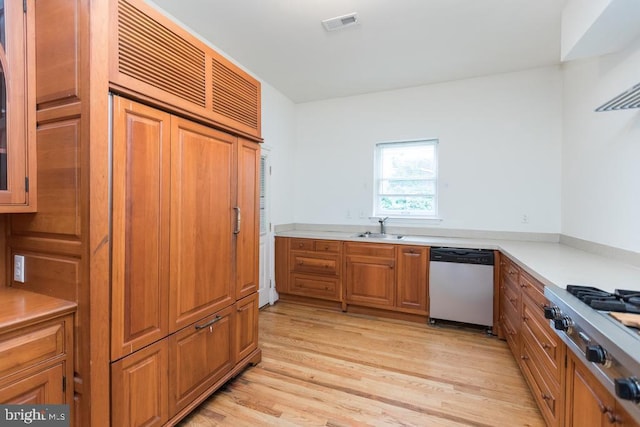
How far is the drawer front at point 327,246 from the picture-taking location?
3604 mm

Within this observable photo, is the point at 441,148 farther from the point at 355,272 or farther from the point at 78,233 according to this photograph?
the point at 78,233

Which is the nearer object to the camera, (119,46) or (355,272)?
(119,46)

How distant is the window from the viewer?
381cm

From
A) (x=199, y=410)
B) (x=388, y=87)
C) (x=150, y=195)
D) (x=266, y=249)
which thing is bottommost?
(x=199, y=410)

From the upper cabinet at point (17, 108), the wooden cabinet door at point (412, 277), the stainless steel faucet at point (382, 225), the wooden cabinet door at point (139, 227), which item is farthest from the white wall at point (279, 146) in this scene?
the upper cabinet at point (17, 108)

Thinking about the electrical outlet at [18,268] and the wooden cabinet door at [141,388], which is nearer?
the wooden cabinet door at [141,388]

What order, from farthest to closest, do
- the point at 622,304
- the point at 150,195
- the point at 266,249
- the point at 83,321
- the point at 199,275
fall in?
the point at 266,249 < the point at 199,275 < the point at 150,195 < the point at 83,321 < the point at 622,304

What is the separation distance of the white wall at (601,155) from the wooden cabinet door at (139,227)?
9.75 feet

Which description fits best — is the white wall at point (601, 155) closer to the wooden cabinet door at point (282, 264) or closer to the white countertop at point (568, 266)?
the white countertop at point (568, 266)

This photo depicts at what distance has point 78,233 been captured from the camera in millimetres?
1268

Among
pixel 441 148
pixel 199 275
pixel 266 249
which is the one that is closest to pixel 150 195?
pixel 199 275

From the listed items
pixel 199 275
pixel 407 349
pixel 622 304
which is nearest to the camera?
pixel 622 304

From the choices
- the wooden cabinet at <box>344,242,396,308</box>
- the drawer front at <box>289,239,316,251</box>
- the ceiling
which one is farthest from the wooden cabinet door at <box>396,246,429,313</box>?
the ceiling

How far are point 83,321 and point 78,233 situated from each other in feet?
1.26
